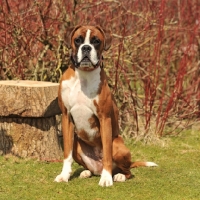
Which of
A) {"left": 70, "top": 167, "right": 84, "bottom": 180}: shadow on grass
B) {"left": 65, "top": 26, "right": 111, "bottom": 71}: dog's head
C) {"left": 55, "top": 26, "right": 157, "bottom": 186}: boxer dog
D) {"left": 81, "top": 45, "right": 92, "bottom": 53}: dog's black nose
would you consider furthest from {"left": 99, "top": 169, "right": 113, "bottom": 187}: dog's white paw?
{"left": 81, "top": 45, "right": 92, "bottom": 53}: dog's black nose

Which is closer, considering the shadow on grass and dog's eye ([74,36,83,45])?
dog's eye ([74,36,83,45])

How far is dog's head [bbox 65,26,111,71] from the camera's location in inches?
185

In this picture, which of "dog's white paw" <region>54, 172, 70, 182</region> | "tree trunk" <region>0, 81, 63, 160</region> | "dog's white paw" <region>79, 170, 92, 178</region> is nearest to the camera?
"dog's white paw" <region>54, 172, 70, 182</region>

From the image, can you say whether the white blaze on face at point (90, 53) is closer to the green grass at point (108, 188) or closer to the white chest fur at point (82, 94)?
the white chest fur at point (82, 94)

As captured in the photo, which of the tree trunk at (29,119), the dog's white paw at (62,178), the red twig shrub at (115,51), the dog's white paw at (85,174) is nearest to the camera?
the dog's white paw at (62,178)

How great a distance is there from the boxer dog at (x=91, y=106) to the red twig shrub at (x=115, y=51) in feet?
5.37

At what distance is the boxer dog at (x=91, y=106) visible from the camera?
4.77m

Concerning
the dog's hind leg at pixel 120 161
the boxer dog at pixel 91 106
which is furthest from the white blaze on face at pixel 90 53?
the dog's hind leg at pixel 120 161

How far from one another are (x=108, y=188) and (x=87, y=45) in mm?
1296

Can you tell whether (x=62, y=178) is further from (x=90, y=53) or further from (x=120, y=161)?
(x=90, y=53)

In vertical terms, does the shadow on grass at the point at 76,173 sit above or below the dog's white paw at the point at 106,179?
below

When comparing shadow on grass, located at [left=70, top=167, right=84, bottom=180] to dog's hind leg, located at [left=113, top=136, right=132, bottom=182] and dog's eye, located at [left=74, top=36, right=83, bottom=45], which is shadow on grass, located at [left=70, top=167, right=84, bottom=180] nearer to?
dog's hind leg, located at [left=113, top=136, right=132, bottom=182]

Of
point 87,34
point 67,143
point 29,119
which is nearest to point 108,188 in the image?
point 67,143

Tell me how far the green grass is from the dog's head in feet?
3.66
